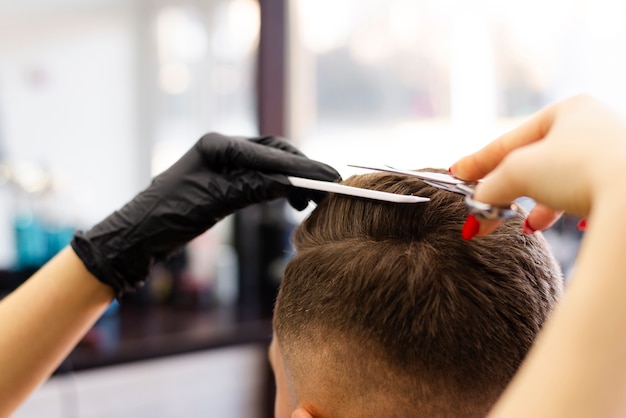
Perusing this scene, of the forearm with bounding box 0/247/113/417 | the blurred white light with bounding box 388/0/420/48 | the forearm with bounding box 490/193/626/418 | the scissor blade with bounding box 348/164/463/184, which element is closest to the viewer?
the forearm with bounding box 490/193/626/418

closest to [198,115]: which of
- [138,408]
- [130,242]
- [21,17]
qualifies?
[21,17]

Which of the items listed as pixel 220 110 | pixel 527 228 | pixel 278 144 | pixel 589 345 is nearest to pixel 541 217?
pixel 527 228

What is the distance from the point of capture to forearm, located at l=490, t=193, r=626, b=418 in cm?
55

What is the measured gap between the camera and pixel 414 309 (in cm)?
89

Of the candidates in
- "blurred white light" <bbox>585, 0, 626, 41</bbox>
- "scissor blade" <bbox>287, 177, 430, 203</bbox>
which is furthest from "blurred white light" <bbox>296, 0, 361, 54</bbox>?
"scissor blade" <bbox>287, 177, 430, 203</bbox>

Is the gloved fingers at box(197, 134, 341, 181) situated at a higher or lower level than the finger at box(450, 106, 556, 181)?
lower

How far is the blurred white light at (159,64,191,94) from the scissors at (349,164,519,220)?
187cm

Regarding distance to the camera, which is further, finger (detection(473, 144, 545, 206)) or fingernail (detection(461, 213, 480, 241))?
fingernail (detection(461, 213, 480, 241))

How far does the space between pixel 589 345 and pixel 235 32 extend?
7.86ft

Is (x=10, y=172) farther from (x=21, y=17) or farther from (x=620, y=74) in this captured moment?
(x=620, y=74)

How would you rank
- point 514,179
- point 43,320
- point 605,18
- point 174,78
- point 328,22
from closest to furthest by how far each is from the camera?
point 514,179 < point 43,320 < point 174,78 < point 328,22 < point 605,18

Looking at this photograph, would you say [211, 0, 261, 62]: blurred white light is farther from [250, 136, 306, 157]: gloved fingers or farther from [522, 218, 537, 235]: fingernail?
[522, 218, 537, 235]: fingernail

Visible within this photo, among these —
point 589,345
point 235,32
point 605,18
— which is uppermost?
point 605,18

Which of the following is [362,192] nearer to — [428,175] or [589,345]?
[428,175]
